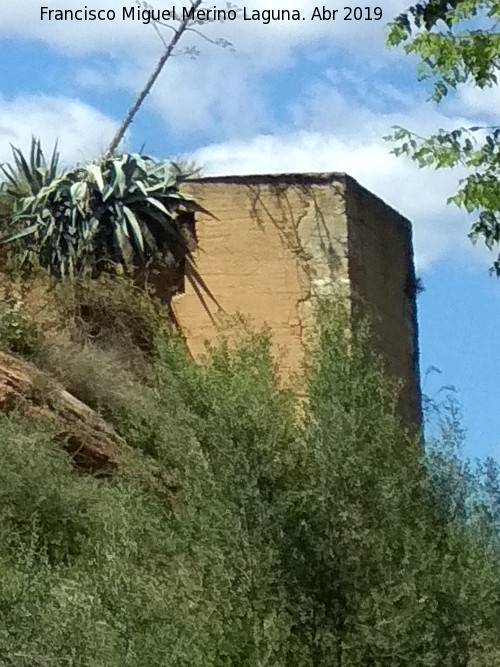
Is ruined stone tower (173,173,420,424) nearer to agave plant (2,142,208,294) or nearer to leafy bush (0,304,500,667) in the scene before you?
agave plant (2,142,208,294)

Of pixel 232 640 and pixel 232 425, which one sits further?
pixel 232 425

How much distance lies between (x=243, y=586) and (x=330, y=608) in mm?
517

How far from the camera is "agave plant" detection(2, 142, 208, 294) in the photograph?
12.2 metres

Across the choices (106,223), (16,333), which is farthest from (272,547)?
(106,223)

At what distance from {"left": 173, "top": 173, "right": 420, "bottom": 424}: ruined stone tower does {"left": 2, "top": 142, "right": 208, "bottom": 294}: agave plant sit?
230 mm

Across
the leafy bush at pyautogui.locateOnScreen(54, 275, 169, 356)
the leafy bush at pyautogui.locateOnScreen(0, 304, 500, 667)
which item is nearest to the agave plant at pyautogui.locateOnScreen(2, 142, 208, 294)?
the leafy bush at pyautogui.locateOnScreen(54, 275, 169, 356)

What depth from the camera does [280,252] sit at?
468 inches

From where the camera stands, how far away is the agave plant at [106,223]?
1225 centimetres

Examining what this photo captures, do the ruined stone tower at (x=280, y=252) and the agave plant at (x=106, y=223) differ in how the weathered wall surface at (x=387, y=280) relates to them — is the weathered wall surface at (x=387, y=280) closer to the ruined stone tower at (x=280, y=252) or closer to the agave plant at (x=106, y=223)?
the ruined stone tower at (x=280, y=252)

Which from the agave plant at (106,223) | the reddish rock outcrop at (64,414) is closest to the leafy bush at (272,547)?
the reddish rock outcrop at (64,414)

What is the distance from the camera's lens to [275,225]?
39.2 feet

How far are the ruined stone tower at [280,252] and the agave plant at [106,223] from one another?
230 millimetres

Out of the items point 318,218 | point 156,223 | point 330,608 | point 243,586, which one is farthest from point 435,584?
point 156,223

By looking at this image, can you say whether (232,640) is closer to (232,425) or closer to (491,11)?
(232,425)
